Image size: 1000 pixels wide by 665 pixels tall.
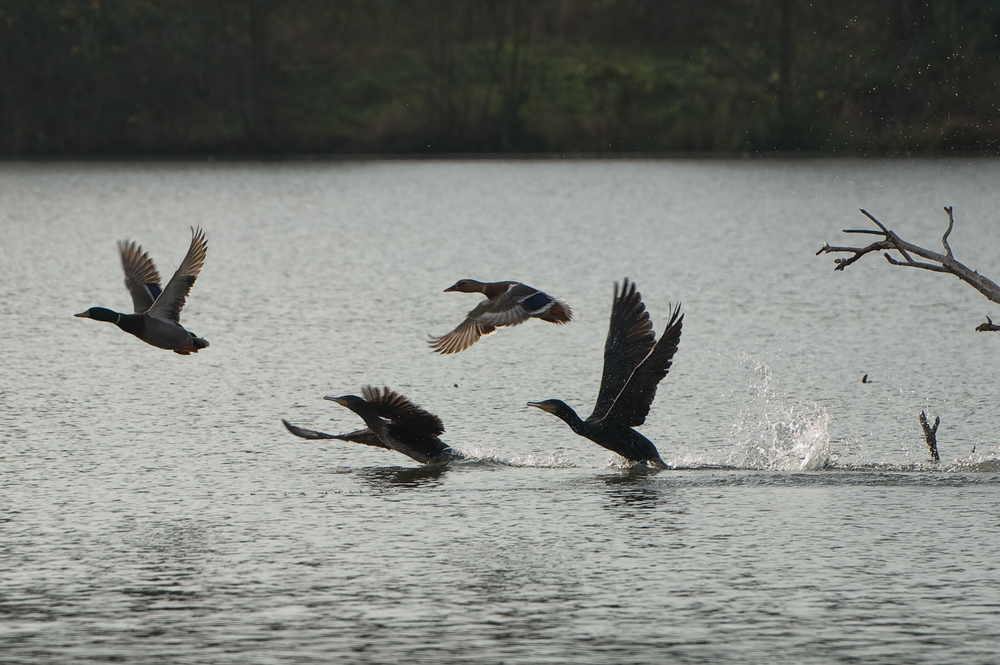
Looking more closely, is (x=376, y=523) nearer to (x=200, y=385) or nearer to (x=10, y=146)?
(x=200, y=385)

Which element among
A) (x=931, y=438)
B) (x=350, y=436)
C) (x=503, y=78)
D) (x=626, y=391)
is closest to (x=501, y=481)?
(x=626, y=391)

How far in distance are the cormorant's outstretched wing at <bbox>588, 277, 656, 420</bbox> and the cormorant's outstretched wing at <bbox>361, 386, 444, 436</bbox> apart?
1128mm

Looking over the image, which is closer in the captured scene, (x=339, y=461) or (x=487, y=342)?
(x=339, y=461)

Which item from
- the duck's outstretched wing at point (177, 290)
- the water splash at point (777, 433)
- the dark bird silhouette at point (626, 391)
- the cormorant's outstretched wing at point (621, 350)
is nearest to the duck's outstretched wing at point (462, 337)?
the dark bird silhouette at point (626, 391)

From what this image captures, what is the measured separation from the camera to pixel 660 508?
945 cm

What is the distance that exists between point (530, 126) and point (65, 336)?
37.5 m

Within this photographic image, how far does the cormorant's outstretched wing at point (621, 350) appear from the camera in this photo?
10.6m

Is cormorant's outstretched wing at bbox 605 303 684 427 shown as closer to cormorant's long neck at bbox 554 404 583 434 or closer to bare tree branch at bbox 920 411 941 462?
cormorant's long neck at bbox 554 404 583 434

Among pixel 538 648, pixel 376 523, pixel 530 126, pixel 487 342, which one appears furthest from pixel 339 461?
pixel 530 126

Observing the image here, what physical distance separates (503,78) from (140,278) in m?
44.2

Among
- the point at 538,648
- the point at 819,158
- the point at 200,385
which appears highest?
the point at 819,158

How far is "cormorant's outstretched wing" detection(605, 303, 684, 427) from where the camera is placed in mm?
9906

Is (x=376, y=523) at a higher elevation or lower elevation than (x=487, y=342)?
lower

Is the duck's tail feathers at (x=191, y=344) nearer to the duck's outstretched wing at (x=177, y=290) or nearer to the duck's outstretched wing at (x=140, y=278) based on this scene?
the duck's outstretched wing at (x=177, y=290)
